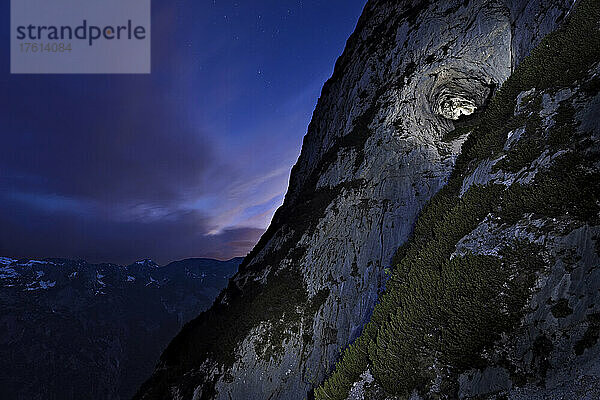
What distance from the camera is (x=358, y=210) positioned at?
1745 cm

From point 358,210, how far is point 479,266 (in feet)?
33.5

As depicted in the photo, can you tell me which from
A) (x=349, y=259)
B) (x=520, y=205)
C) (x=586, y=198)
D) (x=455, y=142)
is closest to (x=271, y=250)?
(x=349, y=259)

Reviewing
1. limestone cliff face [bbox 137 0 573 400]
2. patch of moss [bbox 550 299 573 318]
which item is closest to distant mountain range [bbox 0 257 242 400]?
limestone cliff face [bbox 137 0 573 400]

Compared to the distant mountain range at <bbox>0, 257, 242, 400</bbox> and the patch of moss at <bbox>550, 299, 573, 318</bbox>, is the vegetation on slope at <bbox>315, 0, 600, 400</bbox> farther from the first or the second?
the distant mountain range at <bbox>0, 257, 242, 400</bbox>

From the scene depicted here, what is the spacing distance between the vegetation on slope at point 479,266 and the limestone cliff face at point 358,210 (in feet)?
13.2

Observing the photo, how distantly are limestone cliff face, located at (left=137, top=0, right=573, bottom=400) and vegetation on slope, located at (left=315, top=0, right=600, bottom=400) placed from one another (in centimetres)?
401

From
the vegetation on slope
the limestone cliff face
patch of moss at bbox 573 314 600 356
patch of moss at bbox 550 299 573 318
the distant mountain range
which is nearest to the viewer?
patch of moss at bbox 573 314 600 356

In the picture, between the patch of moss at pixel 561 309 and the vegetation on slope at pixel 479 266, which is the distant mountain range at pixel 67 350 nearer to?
the vegetation on slope at pixel 479 266

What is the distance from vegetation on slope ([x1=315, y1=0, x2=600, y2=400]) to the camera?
6.46m

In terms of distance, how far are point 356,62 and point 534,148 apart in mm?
21439

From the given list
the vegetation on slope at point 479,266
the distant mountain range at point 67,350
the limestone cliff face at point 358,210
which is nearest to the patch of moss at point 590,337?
the vegetation on slope at point 479,266

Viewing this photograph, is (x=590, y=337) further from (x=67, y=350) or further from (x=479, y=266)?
(x=67, y=350)

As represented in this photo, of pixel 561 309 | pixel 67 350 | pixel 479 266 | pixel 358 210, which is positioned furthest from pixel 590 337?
pixel 67 350

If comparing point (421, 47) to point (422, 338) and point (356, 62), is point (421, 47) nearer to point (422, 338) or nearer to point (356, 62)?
point (356, 62)
